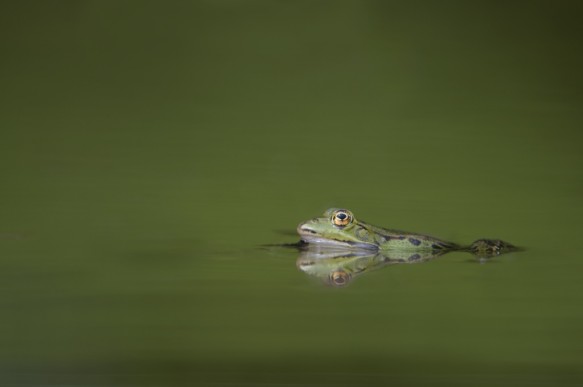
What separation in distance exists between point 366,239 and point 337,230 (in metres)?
0.11

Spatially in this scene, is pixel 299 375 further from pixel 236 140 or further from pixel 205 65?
pixel 205 65

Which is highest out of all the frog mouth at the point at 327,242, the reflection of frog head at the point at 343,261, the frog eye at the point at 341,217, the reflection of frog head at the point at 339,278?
the frog eye at the point at 341,217

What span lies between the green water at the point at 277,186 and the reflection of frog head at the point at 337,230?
145 mm

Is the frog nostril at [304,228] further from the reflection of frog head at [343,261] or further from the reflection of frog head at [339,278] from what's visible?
the reflection of frog head at [339,278]

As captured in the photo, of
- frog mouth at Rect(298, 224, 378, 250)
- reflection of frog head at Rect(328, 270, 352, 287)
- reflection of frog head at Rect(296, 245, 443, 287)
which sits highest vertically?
frog mouth at Rect(298, 224, 378, 250)

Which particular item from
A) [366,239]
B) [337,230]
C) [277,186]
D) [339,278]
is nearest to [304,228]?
[337,230]

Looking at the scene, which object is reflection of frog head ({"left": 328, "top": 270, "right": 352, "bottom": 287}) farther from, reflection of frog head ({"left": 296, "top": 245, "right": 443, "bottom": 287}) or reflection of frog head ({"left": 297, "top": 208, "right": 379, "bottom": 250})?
reflection of frog head ({"left": 297, "top": 208, "right": 379, "bottom": 250})

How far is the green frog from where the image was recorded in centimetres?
298

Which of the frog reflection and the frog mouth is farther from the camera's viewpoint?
the frog mouth

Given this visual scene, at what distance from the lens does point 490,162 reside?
15.6 ft

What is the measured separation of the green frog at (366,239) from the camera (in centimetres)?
298

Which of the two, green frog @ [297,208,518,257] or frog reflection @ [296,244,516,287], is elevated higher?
green frog @ [297,208,518,257]

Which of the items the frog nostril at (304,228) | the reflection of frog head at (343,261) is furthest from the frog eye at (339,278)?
the frog nostril at (304,228)

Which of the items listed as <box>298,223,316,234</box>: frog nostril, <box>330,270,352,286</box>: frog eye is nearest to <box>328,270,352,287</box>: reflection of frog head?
<box>330,270,352,286</box>: frog eye
